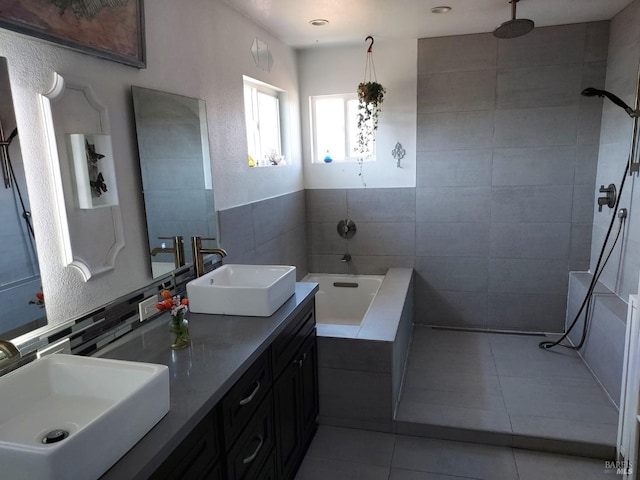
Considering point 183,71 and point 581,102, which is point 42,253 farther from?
point 581,102

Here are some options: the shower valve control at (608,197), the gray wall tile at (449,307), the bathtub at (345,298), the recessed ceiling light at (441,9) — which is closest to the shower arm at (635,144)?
the shower valve control at (608,197)

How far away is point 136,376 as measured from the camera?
126 cm

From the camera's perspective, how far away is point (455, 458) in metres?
2.39

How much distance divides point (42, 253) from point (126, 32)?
38.0 inches

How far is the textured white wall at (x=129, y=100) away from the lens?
4.72 feet

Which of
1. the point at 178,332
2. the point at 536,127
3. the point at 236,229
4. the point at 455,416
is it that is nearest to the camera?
the point at 178,332

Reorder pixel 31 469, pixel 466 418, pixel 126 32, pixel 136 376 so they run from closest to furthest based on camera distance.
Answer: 1. pixel 31 469
2. pixel 136 376
3. pixel 126 32
4. pixel 466 418

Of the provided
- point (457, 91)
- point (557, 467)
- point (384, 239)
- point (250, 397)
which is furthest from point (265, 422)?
point (457, 91)

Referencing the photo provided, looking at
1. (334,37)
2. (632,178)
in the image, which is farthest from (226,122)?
(632,178)

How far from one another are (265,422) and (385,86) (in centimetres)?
301

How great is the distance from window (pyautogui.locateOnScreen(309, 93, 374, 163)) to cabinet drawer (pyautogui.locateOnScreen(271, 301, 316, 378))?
78.3 inches

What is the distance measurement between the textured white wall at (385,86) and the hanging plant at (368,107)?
0.05 m

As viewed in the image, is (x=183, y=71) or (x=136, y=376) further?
(x=183, y=71)

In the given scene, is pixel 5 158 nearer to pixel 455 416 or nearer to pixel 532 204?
pixel 455 416
